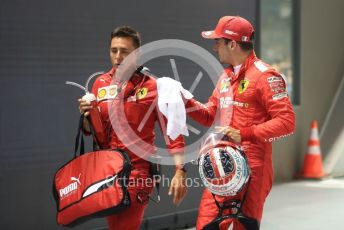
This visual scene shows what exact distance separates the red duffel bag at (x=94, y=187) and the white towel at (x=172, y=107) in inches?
10.8

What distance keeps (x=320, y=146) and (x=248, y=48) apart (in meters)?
5.68

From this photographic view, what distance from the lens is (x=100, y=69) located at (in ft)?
15.1

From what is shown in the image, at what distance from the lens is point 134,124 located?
284cm

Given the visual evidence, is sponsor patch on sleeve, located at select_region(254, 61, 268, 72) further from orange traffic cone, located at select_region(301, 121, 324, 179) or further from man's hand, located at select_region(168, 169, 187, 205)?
orange traffic cone, located at select_region(301, 121, 324, 179)

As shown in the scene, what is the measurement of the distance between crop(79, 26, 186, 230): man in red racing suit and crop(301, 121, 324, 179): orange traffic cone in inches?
211

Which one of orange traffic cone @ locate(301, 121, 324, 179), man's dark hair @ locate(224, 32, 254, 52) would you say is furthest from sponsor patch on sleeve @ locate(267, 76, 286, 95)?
orange traffic cone @ locate(301, 121, 324, 179)

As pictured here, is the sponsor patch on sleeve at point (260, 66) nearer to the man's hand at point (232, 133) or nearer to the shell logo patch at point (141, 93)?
the man's hand at point (232, 133)

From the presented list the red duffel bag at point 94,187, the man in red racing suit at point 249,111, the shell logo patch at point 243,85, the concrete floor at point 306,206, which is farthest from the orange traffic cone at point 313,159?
the red duffel bag at point 94,187

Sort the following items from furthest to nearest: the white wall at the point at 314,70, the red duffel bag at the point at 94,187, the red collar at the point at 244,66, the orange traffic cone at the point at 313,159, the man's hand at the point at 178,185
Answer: the white wall at the point at 314,70
the orange traffic cone at the point at 313,159
the red collar at the point at 244,66
the man's hand at the point at 178,185
the red duffel bag at the point at 94,187

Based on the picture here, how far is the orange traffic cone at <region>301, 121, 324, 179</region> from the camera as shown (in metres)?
7.89

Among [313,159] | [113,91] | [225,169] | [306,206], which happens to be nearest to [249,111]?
[225,169]

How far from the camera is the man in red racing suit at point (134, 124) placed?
2787 mm

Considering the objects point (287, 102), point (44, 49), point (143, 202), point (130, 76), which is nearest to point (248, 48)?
point (287, 102)

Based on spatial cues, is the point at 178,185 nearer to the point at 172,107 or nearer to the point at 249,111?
the point at 172,107
